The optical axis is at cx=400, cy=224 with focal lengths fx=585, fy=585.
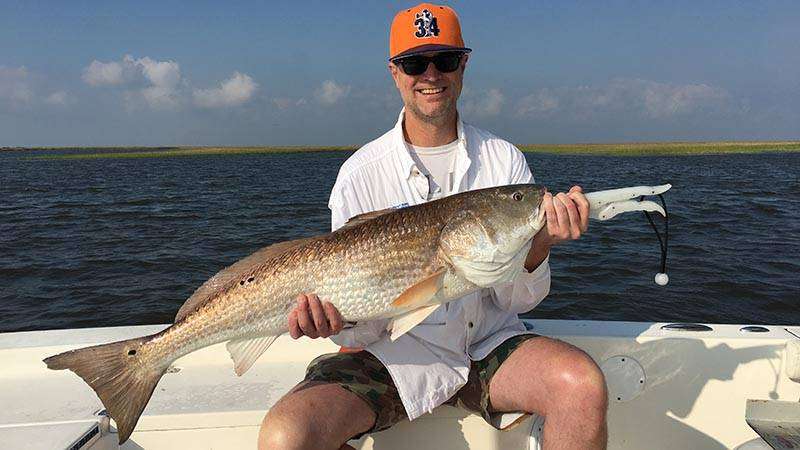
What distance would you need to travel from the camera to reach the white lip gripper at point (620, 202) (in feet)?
9.20

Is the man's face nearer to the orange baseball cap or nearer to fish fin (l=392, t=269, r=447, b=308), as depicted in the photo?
the orange baseball cap

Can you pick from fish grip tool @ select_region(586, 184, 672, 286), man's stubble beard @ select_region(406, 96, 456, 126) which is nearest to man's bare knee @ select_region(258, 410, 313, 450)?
fish grip tool @ select_region(586, 184, 672, 286)

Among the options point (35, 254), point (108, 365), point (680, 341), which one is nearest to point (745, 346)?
point (680, 341)

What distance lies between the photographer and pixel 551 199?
296 centimetres

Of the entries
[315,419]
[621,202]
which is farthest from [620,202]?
[315,419]

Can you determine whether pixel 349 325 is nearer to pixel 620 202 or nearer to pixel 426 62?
pixel 620 202

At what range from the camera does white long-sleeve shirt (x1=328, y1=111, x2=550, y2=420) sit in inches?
131

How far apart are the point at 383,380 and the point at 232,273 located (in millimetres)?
1058

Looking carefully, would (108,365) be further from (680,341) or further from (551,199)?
(680,341)

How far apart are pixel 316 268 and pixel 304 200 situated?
77.4 feet

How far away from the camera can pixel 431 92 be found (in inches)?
150

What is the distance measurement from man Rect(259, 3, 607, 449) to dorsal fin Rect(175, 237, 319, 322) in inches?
14.6

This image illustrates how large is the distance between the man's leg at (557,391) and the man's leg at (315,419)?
782 millimetres

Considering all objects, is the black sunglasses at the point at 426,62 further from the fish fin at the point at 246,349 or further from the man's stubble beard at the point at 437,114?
the fish fin at the point at 246,349
